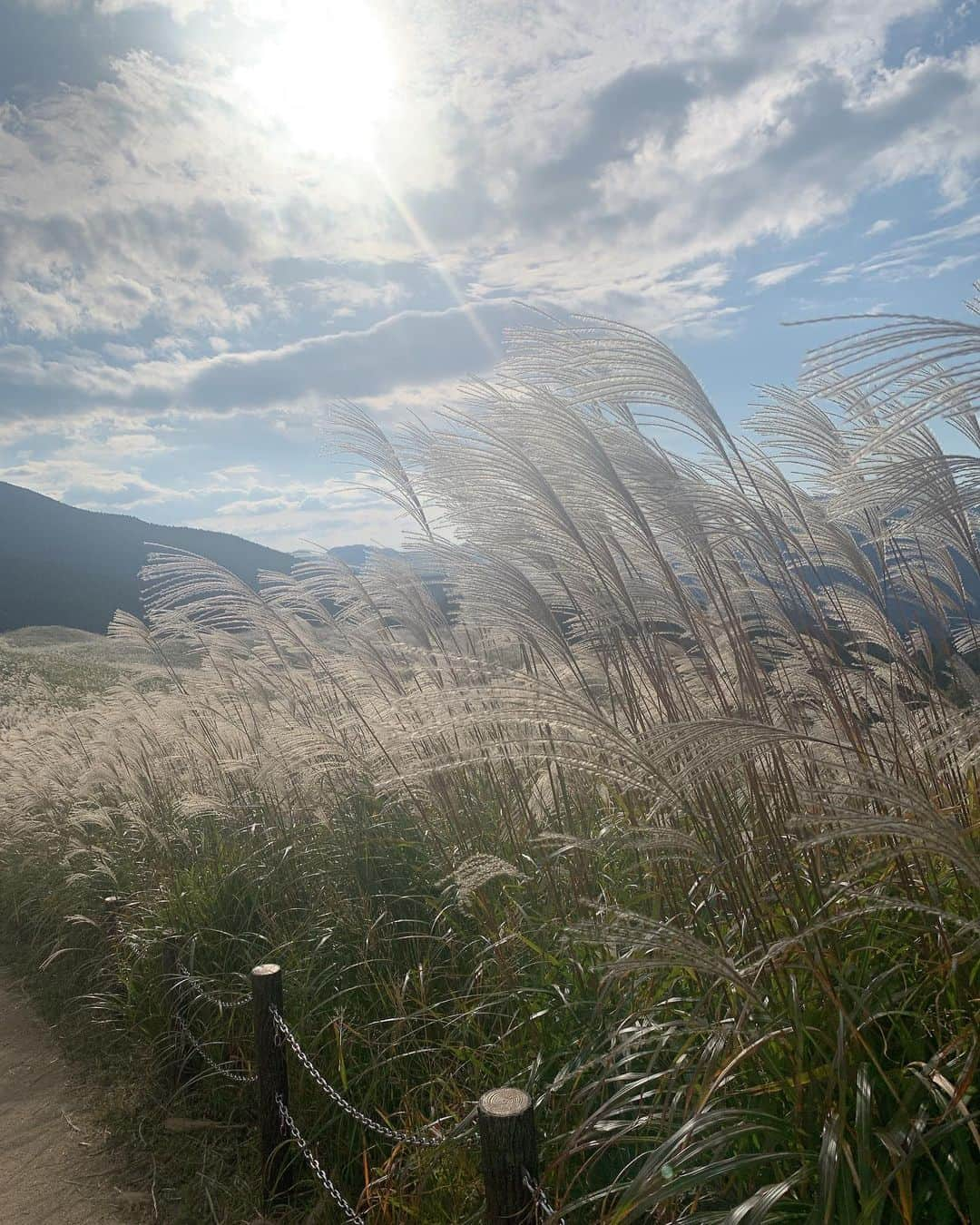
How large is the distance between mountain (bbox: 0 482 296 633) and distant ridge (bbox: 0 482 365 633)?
2.9 inches

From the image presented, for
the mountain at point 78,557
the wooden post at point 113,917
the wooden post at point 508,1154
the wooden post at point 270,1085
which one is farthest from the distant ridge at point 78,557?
the wooden post at point 508,1154

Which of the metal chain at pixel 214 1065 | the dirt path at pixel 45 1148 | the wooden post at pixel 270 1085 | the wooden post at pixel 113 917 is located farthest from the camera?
the wooden post at pixel 113 917

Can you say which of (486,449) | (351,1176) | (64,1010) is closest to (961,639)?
(486,449)

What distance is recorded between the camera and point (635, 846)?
152 centimetres

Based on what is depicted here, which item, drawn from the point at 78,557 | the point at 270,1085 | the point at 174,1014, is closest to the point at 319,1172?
the point at 270,1085

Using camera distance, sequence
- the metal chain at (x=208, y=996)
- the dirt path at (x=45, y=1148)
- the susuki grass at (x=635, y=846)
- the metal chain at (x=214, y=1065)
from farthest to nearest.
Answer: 1. the metal chain at (x=208, y=996)
2. the metal chain at (x=214, y=1065)
3. the dirt path at (x=45, y=1148)
4. the susuki grass at (x=635, y=846)

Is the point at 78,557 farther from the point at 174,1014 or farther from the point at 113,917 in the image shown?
the point at 174,1014

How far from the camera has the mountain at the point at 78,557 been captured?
62906 millimetres

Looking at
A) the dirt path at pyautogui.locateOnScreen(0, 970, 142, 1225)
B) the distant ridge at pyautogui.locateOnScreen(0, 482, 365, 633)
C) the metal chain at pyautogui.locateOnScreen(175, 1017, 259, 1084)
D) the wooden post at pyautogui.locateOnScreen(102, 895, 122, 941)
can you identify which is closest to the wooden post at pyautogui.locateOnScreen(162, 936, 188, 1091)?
the metal chain at pyautogui.locateOnScreen(175, 1017, 259, 1084)

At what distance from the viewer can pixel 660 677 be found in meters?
2.63

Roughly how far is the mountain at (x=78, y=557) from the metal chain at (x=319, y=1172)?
2369cm

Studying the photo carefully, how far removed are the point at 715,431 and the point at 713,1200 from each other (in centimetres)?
177

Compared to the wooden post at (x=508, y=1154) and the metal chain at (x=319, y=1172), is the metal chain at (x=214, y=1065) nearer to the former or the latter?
the metal chain at (x=319, y=1172)

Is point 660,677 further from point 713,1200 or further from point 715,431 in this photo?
point 713,1200
